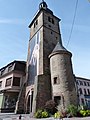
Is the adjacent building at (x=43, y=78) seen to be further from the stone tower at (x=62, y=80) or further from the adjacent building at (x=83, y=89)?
the adjacent building at (x=83, y=89)

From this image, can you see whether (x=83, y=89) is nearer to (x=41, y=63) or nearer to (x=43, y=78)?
(x=41, y=63)

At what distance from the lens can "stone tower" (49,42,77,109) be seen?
13.3 m

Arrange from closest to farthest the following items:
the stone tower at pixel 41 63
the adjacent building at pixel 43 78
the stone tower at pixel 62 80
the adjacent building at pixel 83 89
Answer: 1. the stone tower at pixel 62 80
2. the adjacent building at pixel 43 78
3. the stone tower at pixel 41 63
4. the adjacent building at pixel 83 89

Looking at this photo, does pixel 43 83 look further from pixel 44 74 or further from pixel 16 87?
pixel 16 87

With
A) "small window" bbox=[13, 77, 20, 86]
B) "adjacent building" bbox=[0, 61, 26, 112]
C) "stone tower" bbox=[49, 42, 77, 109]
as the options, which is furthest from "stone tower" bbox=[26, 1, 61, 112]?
"small window" bbox=[13, 77, 20, 86]

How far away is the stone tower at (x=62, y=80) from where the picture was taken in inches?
524

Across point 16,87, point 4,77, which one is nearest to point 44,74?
point 16,87

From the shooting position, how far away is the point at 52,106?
13.1 meters

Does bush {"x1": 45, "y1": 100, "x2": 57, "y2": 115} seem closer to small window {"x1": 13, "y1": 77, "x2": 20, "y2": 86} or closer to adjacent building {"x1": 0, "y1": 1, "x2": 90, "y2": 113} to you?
adjacent building {"x1": 0, "y1": 1, "x2": 90, "y2": 113}

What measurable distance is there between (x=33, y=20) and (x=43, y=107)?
60.6 ft

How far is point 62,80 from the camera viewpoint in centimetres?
1420

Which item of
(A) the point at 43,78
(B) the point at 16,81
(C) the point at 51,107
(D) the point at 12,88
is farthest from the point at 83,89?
(C) the point at 51,107

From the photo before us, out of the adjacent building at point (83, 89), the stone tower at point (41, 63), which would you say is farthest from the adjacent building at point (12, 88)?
the adjacent building at point (83, 89)

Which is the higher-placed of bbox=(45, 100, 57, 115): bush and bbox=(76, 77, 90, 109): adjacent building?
bbox=(76, 77, 90, 109): adjacent building
